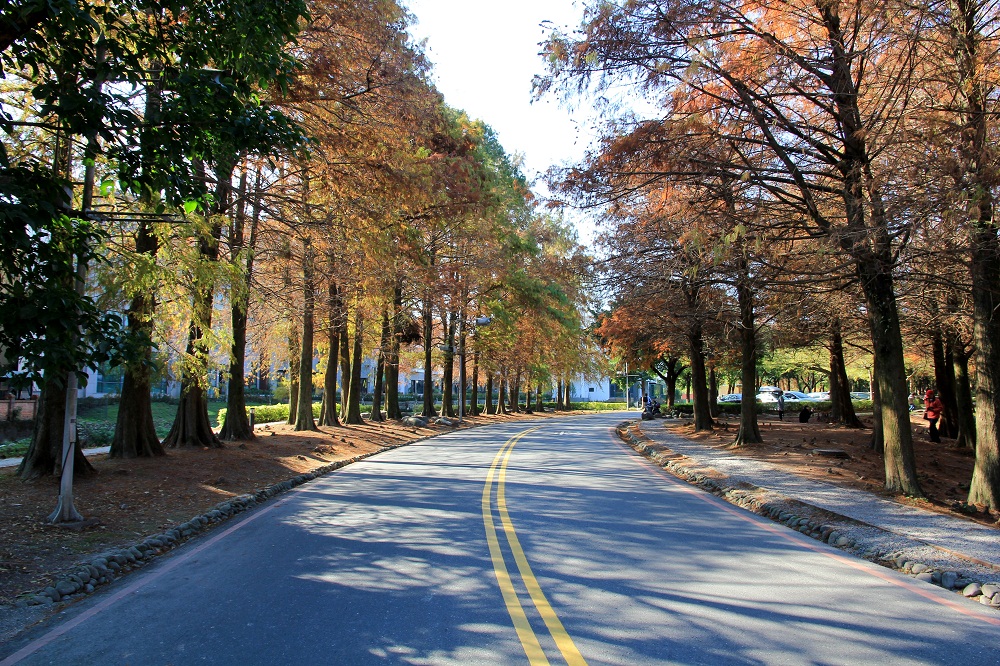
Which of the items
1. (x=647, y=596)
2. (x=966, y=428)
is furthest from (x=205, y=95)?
(x=966, y=428)

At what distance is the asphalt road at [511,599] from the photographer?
15.5 ft

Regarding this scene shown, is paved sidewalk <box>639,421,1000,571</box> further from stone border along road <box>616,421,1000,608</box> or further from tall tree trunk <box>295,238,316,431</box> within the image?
tall tree trunk <box>295,238,316,431</box>

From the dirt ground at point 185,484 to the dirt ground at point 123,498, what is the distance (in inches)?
0.5

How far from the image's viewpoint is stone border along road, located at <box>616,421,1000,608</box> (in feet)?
21.6

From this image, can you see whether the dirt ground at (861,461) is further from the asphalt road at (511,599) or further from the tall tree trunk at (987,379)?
the asphalt road at (511,599)

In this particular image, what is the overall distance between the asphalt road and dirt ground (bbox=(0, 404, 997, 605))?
0.96 metres

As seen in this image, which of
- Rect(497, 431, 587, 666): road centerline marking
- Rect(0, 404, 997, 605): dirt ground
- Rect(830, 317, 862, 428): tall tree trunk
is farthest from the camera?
Rect(830, 317, 862, 428): tall tree trunk

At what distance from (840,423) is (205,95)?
33280mm

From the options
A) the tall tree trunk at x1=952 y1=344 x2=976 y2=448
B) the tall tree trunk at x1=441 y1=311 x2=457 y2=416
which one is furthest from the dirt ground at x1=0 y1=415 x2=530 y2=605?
the tall tree trunk at x1=952 y1=344 x2=976 y2=448

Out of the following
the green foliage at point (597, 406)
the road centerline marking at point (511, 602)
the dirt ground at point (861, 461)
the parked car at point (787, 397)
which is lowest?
the green foliage at point (597, 406)

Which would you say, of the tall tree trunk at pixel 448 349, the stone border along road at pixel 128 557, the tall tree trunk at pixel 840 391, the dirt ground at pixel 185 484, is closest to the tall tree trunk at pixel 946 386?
the dirt ground at pixel 185 484

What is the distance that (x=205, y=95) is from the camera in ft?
21.5

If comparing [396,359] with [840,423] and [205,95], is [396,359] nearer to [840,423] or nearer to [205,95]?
[840,423]

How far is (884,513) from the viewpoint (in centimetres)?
997
